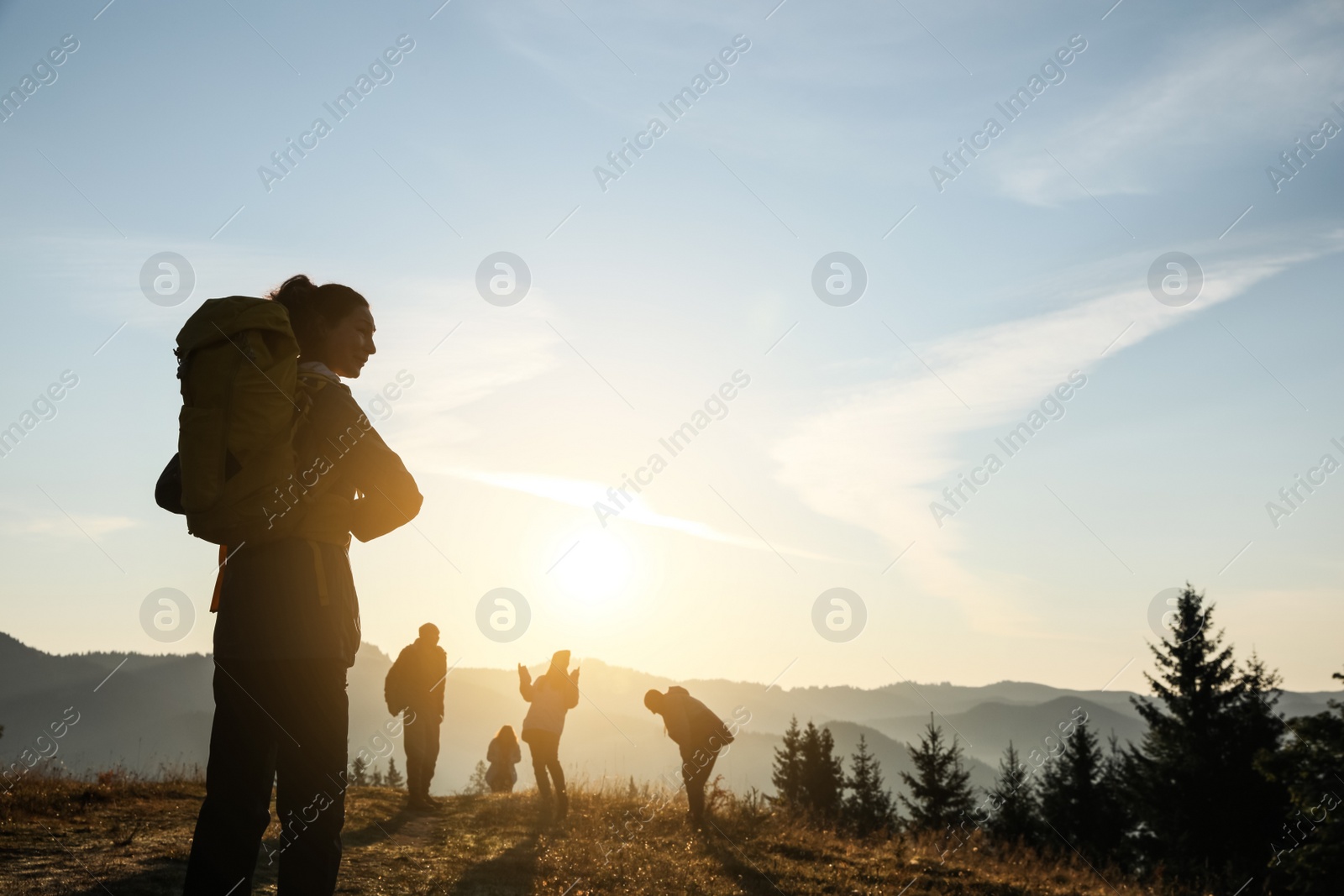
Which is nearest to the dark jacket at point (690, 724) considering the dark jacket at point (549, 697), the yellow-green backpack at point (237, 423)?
the dark jacket at point (549, 697)

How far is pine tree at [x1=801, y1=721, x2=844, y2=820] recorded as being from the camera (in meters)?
53.0

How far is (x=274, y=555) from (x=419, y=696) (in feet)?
35.0

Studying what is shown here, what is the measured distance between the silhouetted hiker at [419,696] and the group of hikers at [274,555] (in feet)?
33.9

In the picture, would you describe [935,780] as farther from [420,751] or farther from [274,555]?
[274,555]

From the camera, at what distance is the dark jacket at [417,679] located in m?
12.4

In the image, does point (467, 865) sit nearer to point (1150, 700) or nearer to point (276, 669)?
point (276, 669)

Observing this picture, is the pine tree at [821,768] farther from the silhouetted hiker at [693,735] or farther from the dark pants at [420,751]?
the silhouetted hiker at [693,735]

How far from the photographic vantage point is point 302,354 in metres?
2.89

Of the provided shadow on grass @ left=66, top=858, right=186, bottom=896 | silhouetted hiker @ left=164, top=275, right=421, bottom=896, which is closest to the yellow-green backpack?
silhouetted hiker @ left=164, top=275, right=421, bottom=896

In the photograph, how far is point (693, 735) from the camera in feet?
37.0

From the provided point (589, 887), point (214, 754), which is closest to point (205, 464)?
point (214, 754)

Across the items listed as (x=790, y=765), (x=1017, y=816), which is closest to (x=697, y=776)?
(x=1017, y=816)

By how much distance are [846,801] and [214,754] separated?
56044 millimetres

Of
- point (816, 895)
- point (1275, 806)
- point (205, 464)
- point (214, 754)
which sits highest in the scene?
point (205, 464)
